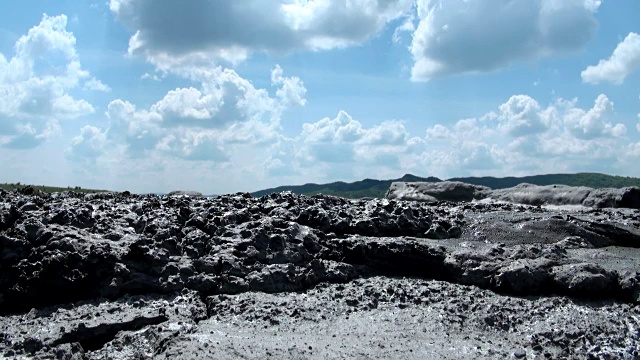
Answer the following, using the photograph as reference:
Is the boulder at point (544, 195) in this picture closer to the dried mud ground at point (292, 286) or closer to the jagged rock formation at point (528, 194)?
the jagged rock formation at point (528, 194)

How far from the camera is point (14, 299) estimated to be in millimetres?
10375

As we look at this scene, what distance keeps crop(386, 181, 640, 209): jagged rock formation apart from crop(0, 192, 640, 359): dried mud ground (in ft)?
37.6

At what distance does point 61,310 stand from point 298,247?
16.1 feet

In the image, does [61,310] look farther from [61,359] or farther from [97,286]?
[61,359]

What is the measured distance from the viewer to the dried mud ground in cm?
939

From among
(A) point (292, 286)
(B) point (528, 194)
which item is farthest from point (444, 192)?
(A) point (292, 286)

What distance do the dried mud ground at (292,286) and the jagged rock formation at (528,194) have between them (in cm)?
1147

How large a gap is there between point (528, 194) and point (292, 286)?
2180 cm

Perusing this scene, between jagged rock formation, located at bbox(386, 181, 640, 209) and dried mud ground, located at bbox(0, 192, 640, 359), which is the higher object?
jagged rock formation, located at bbox(386, 181, 640, 209)

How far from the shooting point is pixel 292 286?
37.5 feet

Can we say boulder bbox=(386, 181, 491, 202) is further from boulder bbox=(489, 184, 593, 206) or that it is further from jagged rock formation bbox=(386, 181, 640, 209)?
boulder bbox=(489, 184, 593, 206)

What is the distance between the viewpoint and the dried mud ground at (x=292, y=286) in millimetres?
9391

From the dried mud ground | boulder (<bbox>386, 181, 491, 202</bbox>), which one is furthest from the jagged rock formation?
the dried mud ground

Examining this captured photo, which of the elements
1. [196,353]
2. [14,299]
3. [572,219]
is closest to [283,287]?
[196,353]
